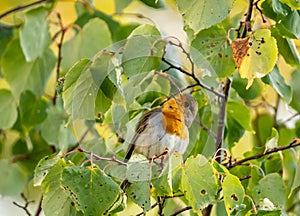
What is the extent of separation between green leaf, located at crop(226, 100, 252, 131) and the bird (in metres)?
→ 0.10

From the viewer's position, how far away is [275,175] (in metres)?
0.86

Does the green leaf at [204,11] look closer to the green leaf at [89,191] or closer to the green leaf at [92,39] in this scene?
the green leaf at [89,191]

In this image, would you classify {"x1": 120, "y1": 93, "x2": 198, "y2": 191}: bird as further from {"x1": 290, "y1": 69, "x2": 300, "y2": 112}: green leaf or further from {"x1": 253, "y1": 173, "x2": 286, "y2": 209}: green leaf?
{"x1": 290, "y1": 69, "x2": 300, "y2": 112}: green leaf

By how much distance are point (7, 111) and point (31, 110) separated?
0.14ft

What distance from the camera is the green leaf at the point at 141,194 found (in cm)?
72

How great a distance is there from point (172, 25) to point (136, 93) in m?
0.80

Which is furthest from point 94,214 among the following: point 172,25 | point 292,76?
point 172,25

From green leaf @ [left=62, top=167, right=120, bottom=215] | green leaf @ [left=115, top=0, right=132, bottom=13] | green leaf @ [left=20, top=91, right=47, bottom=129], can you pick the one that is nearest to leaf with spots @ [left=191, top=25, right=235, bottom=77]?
green leaf @ [left=62, top=167, right=120, bottom=215]

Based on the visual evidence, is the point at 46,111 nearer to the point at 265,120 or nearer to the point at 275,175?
the point at 265,120

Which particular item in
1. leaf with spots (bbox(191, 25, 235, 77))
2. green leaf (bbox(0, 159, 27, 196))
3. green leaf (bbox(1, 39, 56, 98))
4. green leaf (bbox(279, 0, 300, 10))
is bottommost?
green leaf (bbox(0, 159, 27, 196))

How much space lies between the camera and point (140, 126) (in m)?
0.91

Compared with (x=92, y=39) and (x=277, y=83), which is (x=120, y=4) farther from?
(x=277, y=83)

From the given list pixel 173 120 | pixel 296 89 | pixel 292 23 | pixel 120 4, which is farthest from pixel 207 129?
pixel 120 4

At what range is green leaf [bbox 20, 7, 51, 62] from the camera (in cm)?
112
